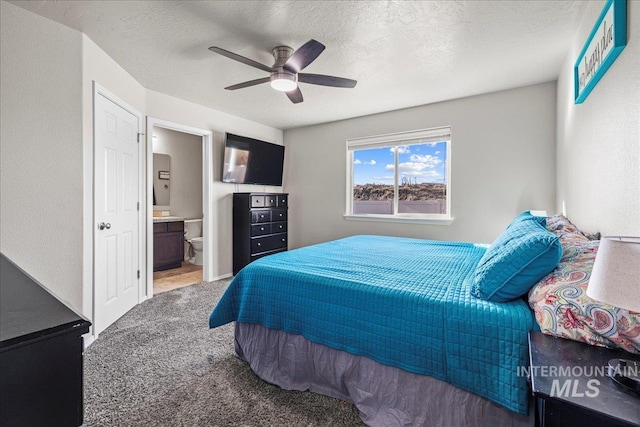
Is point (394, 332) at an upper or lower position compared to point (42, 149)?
lower

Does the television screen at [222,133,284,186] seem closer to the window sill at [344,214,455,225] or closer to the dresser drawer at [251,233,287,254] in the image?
the dresser drawer at [251,233,287,254]

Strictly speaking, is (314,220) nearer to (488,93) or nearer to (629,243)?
(488,93)

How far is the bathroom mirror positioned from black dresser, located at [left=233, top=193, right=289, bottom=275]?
1.91m

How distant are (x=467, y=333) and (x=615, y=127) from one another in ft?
4.10

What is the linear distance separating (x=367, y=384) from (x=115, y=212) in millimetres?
2711

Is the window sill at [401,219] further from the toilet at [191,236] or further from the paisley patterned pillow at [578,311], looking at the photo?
the toilet at [191,236]

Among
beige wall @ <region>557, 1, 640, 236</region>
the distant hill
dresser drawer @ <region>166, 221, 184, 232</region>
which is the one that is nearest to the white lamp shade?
beige wall @ <region>557, 1, 640, 236</region>

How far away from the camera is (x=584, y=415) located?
72cm

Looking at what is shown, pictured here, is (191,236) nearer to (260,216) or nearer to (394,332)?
(260,216)

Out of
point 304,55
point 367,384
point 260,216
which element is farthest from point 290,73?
point 260,216

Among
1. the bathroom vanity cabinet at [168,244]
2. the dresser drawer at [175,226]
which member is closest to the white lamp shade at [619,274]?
the bathroom vanity cabinet at [168,244]

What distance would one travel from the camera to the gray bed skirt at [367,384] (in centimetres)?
130

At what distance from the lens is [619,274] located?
2.13 ft

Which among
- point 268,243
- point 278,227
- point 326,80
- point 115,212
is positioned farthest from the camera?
point 278,227
